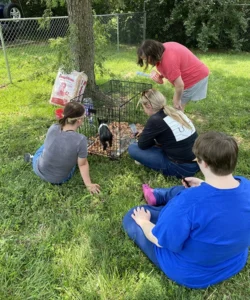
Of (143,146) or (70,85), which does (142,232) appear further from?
(70,85)

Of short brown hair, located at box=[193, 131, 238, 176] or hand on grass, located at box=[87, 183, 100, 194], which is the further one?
hand on grass, located at box=[87, 183, 100, 194]

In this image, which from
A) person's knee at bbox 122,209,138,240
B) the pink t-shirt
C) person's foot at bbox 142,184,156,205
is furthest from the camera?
the pink t-shirt

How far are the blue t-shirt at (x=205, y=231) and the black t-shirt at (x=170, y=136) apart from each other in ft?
3.80

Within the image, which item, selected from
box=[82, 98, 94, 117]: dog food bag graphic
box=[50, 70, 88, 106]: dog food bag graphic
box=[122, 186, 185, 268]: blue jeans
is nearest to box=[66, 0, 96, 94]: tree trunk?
box=[50, 70, 88, 106]: dog food bag graphic

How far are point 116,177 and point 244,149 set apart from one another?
167cm

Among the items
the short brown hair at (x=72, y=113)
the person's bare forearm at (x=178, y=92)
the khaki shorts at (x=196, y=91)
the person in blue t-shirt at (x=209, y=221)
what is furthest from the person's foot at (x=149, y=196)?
the khaki shorts at (x=196, y=91)

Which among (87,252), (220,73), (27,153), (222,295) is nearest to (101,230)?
(87,252)

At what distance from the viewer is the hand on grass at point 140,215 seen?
2.02 metres

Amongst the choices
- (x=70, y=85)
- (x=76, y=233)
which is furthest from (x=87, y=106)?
(x=76, y=233)

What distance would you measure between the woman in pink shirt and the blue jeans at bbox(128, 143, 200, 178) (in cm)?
81

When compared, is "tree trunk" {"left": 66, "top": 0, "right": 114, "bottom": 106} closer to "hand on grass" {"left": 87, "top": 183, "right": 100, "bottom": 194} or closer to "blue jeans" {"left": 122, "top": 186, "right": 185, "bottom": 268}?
"hand on grass" {"left": 87, "top": 183, "right": 100, "bottom": 194}

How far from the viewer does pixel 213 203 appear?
1.38m

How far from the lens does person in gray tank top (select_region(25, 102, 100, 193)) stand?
249 centimetres

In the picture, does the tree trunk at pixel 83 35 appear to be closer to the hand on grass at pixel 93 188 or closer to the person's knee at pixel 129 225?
the hand on grass at pixel 93 188
